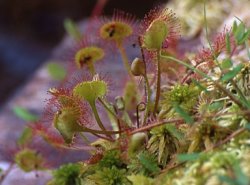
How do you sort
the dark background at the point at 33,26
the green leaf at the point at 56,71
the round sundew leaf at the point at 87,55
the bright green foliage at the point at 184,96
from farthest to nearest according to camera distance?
1. the dark background at the point at 33,26
2. the green leaf at the point at 56,71
3. the round sundew leaf at the point at 87,55
4. the bright green foliage at the point at 184,96

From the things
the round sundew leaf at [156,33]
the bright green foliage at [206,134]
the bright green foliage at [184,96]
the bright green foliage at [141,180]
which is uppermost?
the round sundew leaf at [156,33]

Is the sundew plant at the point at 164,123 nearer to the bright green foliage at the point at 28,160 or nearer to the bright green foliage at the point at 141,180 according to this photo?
the bright green foliage at the point at 141,180

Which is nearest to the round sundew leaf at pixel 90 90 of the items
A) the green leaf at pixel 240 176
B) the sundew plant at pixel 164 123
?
the sundew plant at pixel 164 123

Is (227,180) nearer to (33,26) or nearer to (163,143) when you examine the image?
(163,143)

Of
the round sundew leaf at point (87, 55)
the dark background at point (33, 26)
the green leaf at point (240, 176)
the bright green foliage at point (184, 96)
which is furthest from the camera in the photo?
the dark background at point (33, 26)

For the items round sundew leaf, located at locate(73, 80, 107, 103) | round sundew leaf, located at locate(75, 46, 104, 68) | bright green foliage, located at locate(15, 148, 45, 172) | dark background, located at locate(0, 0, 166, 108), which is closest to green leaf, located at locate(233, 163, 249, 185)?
round sundew leaf, located at locate(73, 80, 107, 103)

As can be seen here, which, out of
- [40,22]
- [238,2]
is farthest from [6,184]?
[40,22]

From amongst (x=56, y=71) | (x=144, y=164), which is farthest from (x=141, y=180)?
(x=56, y=71)

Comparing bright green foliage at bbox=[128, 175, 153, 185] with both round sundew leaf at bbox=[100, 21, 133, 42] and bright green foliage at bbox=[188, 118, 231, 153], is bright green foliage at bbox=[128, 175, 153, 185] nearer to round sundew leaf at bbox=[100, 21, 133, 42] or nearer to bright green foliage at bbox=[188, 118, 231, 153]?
bright green foliage at bbox=[188, 118, 231, 153]
